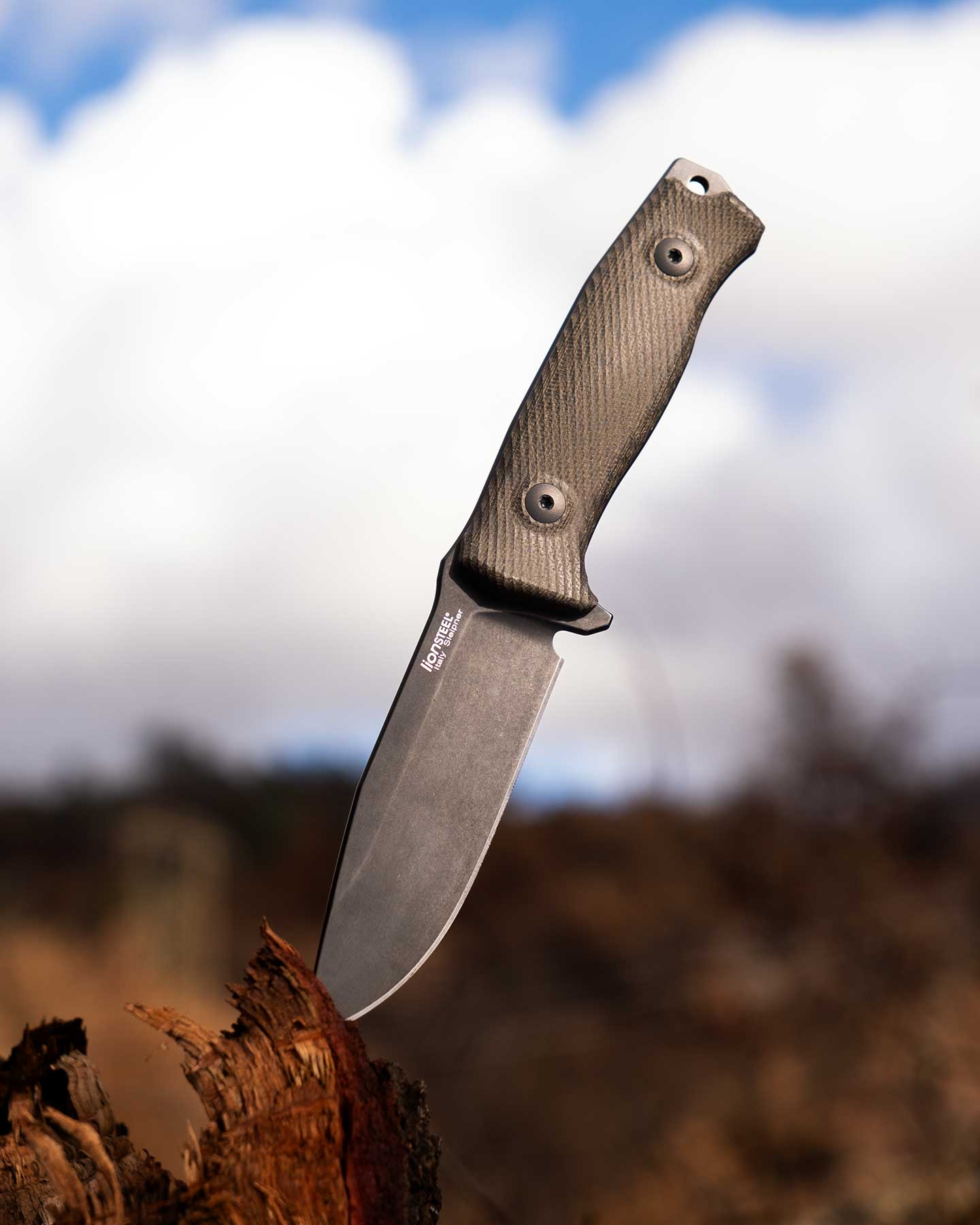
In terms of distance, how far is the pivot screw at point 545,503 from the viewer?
85.8 inches

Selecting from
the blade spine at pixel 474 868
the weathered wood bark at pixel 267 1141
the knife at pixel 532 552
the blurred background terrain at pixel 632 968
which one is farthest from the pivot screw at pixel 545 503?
the blurred background terrain at pixel 632 968

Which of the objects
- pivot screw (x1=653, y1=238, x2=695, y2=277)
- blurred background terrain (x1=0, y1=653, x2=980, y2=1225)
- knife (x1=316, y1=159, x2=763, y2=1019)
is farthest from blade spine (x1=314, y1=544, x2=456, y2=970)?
blurred background terrain (x1=0, y1=653, x2=980, y2=1225)

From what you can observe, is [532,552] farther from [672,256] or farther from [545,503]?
[672,256]

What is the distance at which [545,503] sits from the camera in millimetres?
2180

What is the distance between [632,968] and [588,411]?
7.62m

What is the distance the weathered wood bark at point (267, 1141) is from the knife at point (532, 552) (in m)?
0.41

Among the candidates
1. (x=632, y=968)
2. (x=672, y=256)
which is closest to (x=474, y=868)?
(x=672, y=256)

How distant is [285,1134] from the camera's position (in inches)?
64.8

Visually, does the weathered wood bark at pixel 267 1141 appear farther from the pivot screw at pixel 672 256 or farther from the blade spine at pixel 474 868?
the pivot screw at pixel 672 256

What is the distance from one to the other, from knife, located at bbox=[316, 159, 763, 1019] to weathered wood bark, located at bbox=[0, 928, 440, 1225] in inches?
16.1

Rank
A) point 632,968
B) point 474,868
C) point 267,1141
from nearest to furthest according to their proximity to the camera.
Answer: point 267,1141 < point 474,868 < point 632,968

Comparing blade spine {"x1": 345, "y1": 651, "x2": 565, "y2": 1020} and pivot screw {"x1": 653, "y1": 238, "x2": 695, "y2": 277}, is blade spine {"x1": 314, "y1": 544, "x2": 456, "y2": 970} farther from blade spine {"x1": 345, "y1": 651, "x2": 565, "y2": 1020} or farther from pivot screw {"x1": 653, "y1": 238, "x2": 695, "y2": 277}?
pivot screw {"x1": 653, "y1": 238, "x2": 695, "y2": 277}

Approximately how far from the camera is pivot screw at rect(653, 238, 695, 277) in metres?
2.22

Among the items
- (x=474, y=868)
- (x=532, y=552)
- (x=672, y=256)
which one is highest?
(x=672, y=256)
